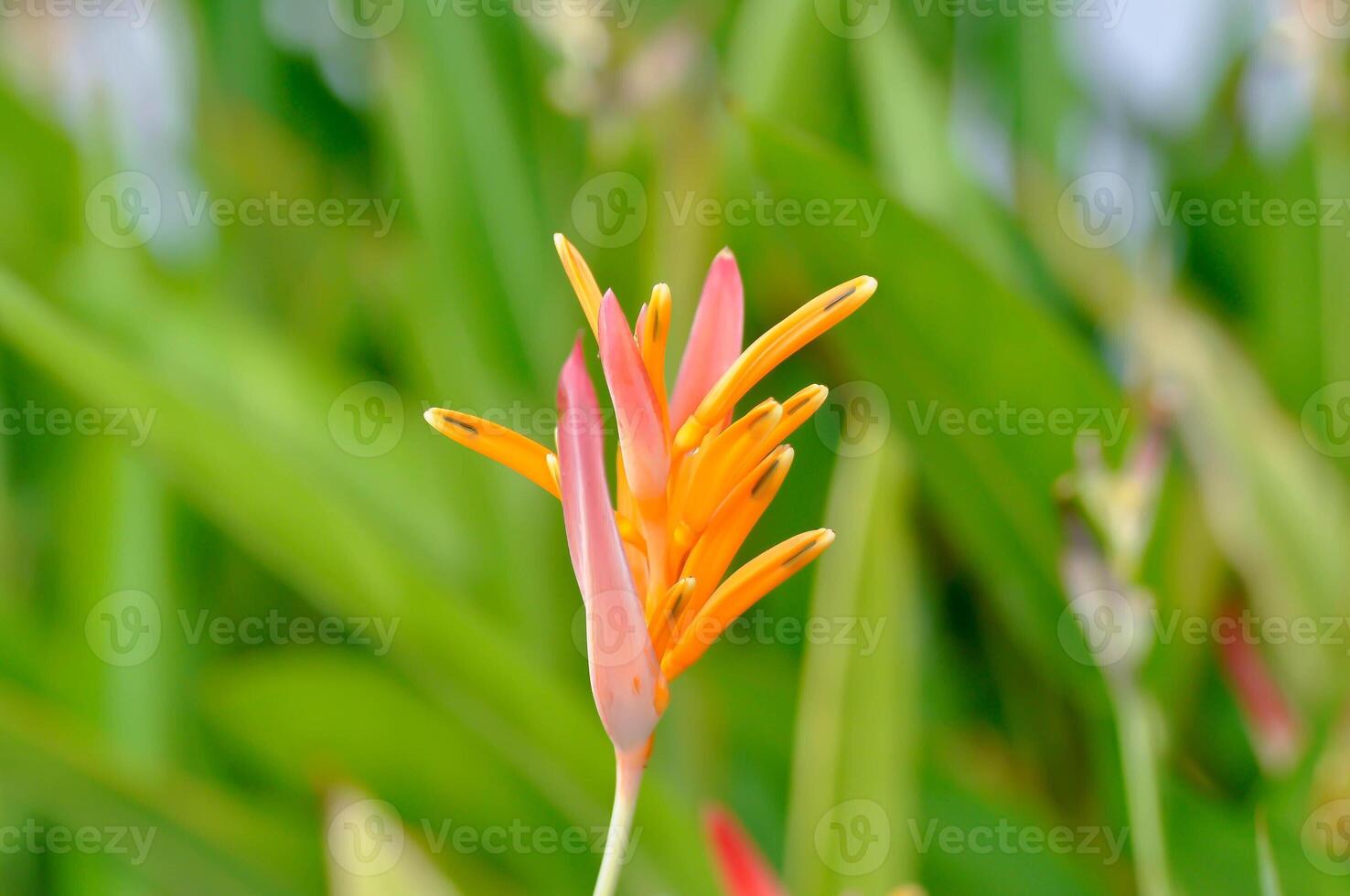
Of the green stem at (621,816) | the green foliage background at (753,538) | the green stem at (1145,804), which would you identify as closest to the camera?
the green stem at (621,816)

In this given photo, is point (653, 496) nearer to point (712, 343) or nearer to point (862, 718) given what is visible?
point (712, 343)

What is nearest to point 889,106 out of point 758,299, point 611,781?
point 758,299

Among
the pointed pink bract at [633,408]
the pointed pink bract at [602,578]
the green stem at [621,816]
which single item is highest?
the pointed pink bract at [633,408]

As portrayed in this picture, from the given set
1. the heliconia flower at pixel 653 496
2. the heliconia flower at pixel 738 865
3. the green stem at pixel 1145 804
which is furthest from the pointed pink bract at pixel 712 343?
the green stem at pixel 1145 804

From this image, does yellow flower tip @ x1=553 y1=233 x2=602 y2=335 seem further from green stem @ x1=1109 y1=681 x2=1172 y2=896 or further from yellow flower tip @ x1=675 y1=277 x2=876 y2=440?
green stem @ x1=1109 y1=681 x2=1172 y2=896

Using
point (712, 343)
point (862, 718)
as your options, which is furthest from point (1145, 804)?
point (712, 343)

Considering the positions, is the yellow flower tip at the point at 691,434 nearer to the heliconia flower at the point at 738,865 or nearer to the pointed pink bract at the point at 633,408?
the pointed pink bract at the point at 633,408

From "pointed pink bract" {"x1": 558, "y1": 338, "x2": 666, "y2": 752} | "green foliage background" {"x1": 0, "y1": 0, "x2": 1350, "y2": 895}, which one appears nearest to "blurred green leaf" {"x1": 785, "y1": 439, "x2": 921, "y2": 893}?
"green foliage background" {"x1": 0, "y1": 0, "x2": 1350, "y2": 895}
